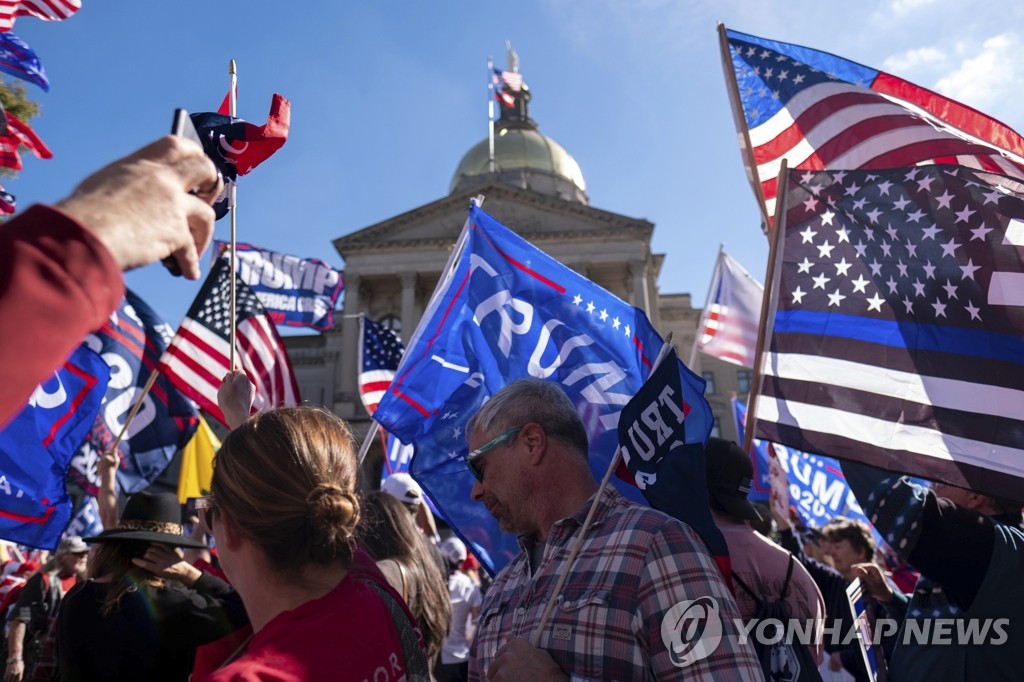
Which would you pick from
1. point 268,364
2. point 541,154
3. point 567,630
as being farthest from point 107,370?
point 541,154

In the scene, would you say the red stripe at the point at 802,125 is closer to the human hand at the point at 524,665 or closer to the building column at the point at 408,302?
the human hand at the point at 524,665

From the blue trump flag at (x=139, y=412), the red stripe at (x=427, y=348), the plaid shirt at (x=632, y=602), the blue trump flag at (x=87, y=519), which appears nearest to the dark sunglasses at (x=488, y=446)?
the plaid shirt at (x=632, y=602)

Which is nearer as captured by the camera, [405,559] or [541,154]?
[405,559]

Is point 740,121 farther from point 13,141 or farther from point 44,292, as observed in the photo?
point 13,141

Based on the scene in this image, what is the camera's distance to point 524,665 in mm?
1851

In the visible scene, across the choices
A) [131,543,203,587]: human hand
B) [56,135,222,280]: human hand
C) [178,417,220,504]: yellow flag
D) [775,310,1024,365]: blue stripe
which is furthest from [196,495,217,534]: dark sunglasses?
[178,417,220,504]: yellow flag

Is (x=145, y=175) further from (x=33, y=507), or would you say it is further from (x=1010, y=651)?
(x=33, y=507)

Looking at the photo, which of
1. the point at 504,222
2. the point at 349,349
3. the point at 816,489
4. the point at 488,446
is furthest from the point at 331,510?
the point at 504,222

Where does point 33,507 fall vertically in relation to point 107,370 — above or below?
below

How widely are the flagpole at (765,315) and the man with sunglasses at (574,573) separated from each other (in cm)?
103

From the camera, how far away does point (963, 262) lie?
10.9 ft

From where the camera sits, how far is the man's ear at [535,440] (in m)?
2.37

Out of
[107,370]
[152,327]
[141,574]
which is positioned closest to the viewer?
[141,574]

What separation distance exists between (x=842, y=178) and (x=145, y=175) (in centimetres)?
351
